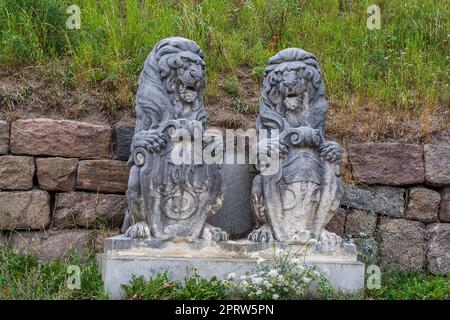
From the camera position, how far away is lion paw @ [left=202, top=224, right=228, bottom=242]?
260 inches

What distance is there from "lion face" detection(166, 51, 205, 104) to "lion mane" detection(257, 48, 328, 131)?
0.62 m

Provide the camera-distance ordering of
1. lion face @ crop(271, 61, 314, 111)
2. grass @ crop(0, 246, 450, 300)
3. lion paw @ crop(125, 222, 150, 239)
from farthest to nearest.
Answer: lion face @ crop(271, 61, 314, 111), lion paw @ crop(125, 222, 150, 239), grass @ crop(0, 246, 450, 300)

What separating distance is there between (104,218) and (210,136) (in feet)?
5.29

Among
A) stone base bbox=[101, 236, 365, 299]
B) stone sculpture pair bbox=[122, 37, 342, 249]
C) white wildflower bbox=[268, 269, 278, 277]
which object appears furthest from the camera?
stone sculpture pair bbox=[122, 37, 342, 249]

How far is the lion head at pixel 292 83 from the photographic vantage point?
7008 millimetres

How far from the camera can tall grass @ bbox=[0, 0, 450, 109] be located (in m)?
8.66

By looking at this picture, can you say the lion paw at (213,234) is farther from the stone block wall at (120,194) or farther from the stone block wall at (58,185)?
the stone block wall at (58,185)

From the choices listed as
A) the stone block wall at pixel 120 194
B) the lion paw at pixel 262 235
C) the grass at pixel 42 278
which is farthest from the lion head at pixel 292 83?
the grass at pixel 42 278

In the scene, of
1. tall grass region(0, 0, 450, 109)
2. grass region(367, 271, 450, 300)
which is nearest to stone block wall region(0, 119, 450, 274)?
grass region(367, 271, 450, 300)

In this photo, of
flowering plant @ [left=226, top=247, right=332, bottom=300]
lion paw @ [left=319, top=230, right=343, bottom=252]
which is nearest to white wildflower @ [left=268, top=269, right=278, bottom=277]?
flowering plant @ [left=226, top=247, right=332, bottom=300]

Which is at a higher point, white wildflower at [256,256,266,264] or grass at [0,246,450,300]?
white wildflower at [256,256,266,264]

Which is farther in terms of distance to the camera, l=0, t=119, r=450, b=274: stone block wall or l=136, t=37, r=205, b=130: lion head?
l=0, t=119, r=450, b=274: stone block wall

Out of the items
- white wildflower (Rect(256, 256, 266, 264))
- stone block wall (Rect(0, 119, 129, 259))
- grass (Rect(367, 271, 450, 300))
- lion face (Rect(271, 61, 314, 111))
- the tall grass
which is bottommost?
grass (Rect(367, 271, 450, 300))

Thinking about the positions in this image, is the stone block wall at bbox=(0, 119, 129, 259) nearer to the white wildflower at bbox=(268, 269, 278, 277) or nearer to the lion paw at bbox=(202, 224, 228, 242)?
the lion paw at bbox=(202, 224, 228, 242)
